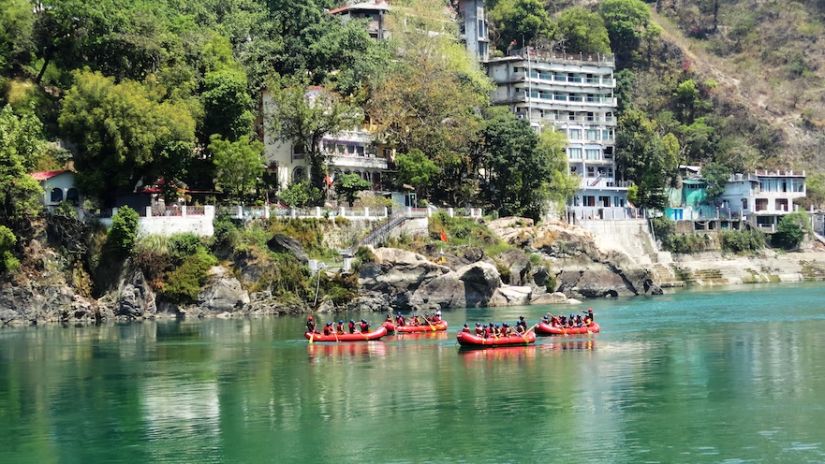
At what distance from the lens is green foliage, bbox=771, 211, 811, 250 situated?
128m

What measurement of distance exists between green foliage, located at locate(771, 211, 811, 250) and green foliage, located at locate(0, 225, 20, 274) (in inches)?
2988

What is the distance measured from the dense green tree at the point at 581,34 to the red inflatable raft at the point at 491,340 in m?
78.0

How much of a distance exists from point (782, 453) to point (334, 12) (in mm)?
89070

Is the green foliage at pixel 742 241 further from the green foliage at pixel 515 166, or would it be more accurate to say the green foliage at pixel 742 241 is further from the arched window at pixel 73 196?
the arched window at pixel 73 196

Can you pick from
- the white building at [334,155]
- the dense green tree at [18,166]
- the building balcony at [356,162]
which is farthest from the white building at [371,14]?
the dense green tree at [18,166]

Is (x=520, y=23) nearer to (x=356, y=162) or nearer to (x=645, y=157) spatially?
(x=645, y=157)

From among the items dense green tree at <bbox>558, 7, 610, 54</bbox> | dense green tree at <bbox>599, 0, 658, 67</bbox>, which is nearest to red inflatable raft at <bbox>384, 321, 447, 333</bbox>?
dense green tree at <bbox>558, 7, 610, 54</bbox>

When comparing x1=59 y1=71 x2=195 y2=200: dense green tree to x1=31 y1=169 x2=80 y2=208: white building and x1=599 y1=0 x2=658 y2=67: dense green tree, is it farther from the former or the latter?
x1=599 y1=0 x2=658 y2=67: dense green tree

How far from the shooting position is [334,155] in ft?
332

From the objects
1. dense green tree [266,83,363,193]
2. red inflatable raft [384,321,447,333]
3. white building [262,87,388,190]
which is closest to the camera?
red inflatable raft [384,321,447,333]

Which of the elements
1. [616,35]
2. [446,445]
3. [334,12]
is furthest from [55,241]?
[616,35]

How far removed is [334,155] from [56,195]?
22.9m

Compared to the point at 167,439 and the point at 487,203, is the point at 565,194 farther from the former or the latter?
the point at 167,439

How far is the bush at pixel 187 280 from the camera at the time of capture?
85.0m
